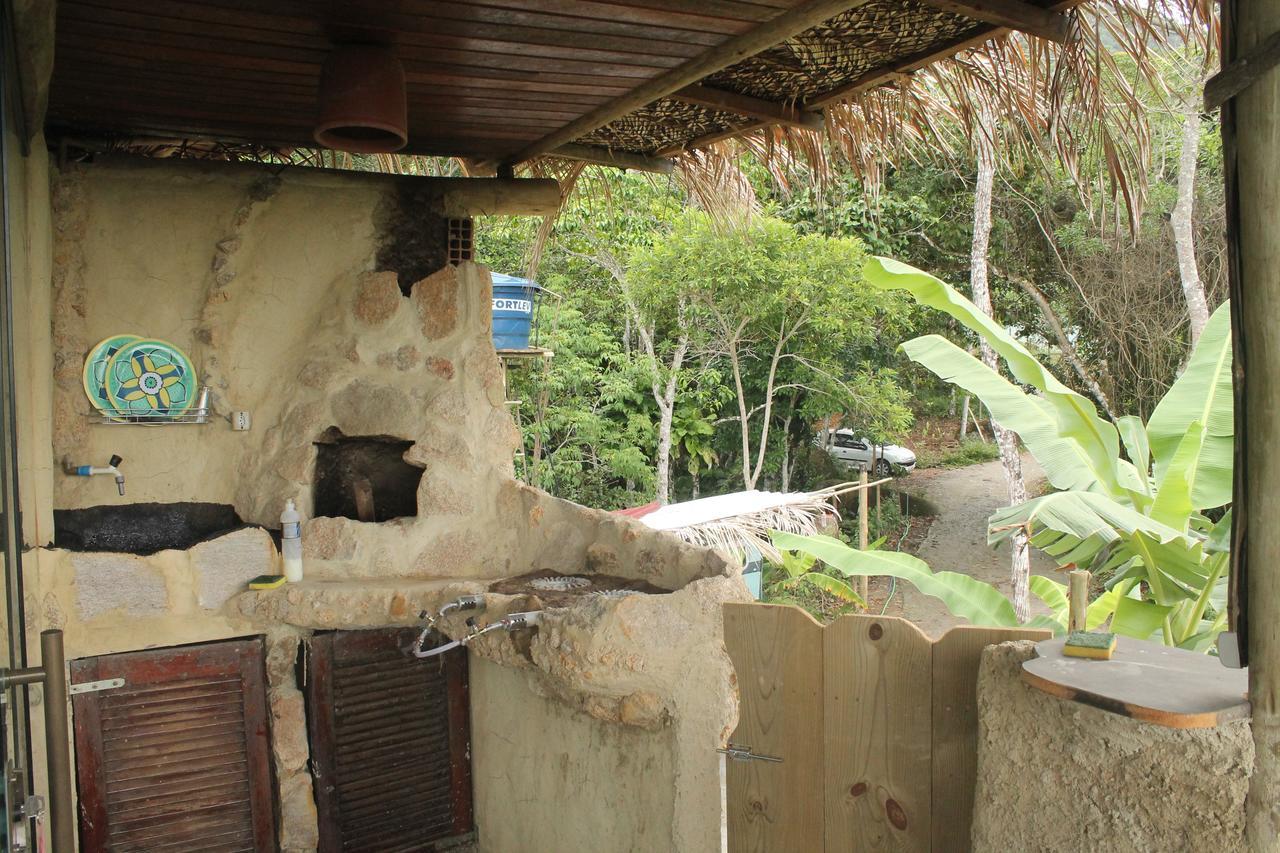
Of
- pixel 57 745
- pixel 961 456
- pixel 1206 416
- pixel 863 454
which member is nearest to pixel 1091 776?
pixel 57 745

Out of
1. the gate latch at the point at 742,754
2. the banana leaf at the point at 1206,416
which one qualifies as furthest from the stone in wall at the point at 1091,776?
the banana leaf at the point at 1206,416

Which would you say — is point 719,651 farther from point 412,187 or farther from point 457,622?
point 412,187

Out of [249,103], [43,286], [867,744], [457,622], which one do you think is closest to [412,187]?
[249,103]

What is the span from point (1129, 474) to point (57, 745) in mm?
4339

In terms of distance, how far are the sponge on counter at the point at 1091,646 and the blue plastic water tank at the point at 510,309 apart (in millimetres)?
7156

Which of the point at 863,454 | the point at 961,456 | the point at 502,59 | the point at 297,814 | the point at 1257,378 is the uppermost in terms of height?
the point at 502,59

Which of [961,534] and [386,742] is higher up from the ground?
[386,742]

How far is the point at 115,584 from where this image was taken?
3.62m

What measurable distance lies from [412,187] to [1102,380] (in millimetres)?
9537

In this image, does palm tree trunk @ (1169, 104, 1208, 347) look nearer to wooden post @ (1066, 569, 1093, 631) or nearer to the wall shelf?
wooden post @ (1066, 569, 1093, 631)

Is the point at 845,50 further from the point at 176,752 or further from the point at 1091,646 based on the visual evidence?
the point at 176,752

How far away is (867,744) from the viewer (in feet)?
6.71

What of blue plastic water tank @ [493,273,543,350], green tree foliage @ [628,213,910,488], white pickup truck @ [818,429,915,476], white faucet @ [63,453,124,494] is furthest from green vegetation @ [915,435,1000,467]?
white faucet @ [63,453,124,494]

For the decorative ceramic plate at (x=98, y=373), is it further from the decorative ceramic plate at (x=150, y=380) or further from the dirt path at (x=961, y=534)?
the dirt path at (x=961, y=534)
